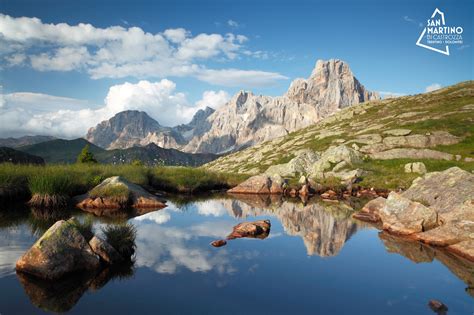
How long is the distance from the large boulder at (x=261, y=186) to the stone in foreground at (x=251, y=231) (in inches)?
791

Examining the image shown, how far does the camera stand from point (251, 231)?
20656 mm

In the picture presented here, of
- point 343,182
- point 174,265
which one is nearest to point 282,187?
point 343,182

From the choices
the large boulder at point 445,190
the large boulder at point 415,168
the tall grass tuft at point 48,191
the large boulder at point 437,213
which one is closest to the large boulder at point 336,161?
the large boulder at point 415,168

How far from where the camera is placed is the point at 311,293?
40.0 ft

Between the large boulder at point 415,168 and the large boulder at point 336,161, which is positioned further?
the large boulder at point 336,161

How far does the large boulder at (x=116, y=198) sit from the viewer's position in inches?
1059

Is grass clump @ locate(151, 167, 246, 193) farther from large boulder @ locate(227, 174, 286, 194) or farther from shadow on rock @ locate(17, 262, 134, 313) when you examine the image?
shadow on rock @ locate(17, 262, 134, 313)

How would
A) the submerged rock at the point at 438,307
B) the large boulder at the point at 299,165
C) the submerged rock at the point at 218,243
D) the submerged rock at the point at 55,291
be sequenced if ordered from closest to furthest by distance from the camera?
1. the submerged rock at the point at 55,291
2. the submerged rock at the point at 438,307
3. the submerged rock at the point at 218,243
4. the large boulder at the point at 299,165

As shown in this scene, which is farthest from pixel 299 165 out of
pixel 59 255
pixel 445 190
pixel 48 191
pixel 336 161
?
pixel 59 255

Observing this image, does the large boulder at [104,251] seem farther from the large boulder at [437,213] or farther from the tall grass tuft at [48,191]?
the large boulder at [437,213]

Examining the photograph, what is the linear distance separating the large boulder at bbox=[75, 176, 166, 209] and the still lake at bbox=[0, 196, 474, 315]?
207 inches

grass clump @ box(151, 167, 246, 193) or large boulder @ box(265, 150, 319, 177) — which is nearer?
grass clump @ box(151, 167, 246, 193)

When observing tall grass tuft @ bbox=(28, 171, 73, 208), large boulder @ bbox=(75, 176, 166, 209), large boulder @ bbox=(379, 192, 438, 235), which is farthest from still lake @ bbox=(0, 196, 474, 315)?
large boulder @ bbox=(75, 176, 166, 209)

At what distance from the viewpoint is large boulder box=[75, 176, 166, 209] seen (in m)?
26.9
